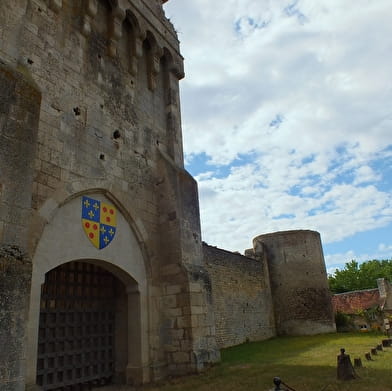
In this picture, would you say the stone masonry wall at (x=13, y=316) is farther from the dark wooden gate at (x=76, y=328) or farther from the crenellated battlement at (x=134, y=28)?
the crenellated battlement at (x=134, y=28)

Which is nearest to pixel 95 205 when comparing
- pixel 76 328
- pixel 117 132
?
pixel 117 132

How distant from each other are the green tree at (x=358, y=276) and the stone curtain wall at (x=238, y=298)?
2600 cm

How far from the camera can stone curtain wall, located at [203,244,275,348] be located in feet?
46.9

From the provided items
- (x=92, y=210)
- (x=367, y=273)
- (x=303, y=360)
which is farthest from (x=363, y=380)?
(x=367, y=273)

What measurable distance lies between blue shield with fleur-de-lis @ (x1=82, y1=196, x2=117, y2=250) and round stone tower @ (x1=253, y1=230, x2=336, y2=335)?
49.1ft

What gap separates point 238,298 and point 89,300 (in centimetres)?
1017

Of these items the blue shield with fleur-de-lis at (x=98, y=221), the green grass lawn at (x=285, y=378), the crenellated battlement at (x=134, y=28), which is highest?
Result: the crenellated battlement at (x=134, y=28)

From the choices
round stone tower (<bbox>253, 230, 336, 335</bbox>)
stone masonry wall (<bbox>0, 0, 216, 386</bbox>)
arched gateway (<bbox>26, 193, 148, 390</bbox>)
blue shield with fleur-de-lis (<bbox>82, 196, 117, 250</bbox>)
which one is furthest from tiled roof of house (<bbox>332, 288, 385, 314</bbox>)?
blue shield with fleur-de-lis (<bbox>82, 196, 117, 250</bbox>)

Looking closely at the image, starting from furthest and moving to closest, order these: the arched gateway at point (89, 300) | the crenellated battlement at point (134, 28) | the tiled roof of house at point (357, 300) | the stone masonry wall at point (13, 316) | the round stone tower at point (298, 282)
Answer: the tiled roof of house at point (357, 300)
the round stone tower at point (298, 282)
the crenellated battlement at point (134, 28)
the arched gateway at point (89, 300)
the stone masonry wall at point (13, 316)

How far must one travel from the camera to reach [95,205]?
634 cm

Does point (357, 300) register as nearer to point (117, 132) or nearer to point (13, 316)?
point (117, 132)

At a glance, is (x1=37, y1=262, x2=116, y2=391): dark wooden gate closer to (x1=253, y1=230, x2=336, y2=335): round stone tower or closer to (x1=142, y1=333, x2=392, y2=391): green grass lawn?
(x1=142, y1=333, x2=392, y2=391): green grass lawn

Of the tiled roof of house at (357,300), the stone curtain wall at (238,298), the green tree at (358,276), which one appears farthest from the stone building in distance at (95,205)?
the green tree at (358,276)

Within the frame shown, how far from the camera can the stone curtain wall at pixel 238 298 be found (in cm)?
1430
